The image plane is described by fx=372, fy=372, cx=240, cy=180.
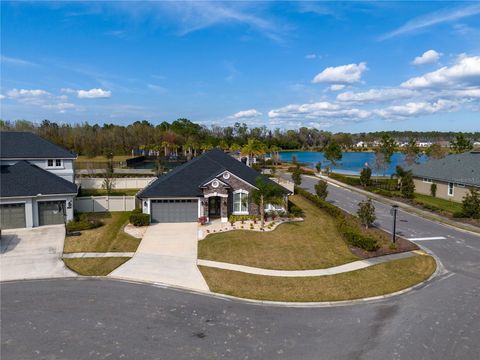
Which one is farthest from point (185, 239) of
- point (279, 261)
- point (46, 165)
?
point (46, 165)

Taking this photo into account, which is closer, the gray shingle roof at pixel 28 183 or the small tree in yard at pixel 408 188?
the gray shingle roof at pixel 28 183

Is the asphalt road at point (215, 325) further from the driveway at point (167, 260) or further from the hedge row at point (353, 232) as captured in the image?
the hedge row at point (353, 232)

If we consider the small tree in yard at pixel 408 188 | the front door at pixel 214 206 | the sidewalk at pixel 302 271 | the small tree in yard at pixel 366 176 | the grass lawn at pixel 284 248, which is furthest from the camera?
the small tree in yard at pixel 366 176

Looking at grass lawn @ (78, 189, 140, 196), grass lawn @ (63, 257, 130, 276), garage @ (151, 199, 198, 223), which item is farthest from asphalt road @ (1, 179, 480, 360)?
grass lawn @ (78, 189, 140, 196)

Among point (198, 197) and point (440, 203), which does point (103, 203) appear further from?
point (440, 203)

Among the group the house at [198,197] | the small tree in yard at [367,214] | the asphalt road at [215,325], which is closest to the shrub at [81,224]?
the house at [198,197]

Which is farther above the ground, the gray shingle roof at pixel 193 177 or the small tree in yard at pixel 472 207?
the gray shingle roof at pixel 193 177

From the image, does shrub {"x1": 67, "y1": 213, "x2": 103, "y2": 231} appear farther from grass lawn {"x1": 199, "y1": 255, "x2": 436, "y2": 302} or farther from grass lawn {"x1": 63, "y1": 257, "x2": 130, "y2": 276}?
grass lawn {"x1": 199, "y1": 255, "x2": 436, "y2": 302}
